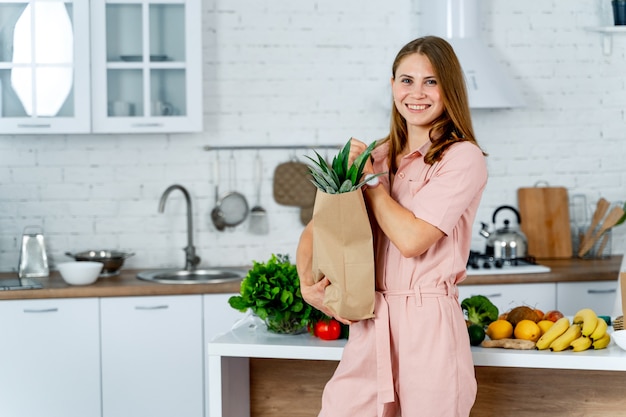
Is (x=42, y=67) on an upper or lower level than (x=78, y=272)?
upper

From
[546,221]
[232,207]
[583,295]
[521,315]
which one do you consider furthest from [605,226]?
[521,315]

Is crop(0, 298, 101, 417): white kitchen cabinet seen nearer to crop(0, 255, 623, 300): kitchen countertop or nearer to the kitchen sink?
crop(0, 255, 623, 300): kitchen countertop

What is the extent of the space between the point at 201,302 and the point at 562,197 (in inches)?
84.0

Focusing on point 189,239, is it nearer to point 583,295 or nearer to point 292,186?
point 292,186

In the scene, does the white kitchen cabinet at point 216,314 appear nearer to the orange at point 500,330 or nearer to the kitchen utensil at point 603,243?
the orange at point 500,330

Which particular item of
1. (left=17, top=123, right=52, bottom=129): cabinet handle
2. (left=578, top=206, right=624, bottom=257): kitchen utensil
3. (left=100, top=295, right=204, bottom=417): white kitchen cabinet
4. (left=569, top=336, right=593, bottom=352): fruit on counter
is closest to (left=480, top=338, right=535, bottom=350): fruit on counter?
(left=569, top=336, right=593, bottom=352): fruit on counter

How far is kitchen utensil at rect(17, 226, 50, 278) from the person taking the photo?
15.3ft

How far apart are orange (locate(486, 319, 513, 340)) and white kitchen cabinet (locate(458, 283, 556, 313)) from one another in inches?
64.9

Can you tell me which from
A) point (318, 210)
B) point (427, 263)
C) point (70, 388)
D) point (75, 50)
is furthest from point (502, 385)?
point (75, 50)

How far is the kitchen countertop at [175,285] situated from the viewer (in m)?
4.29

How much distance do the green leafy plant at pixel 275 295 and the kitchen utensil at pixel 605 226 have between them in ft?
8.55

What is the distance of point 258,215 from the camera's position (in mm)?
5016

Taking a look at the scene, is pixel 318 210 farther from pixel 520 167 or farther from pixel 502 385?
pixel 520 167

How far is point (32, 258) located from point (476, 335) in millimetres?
2690
